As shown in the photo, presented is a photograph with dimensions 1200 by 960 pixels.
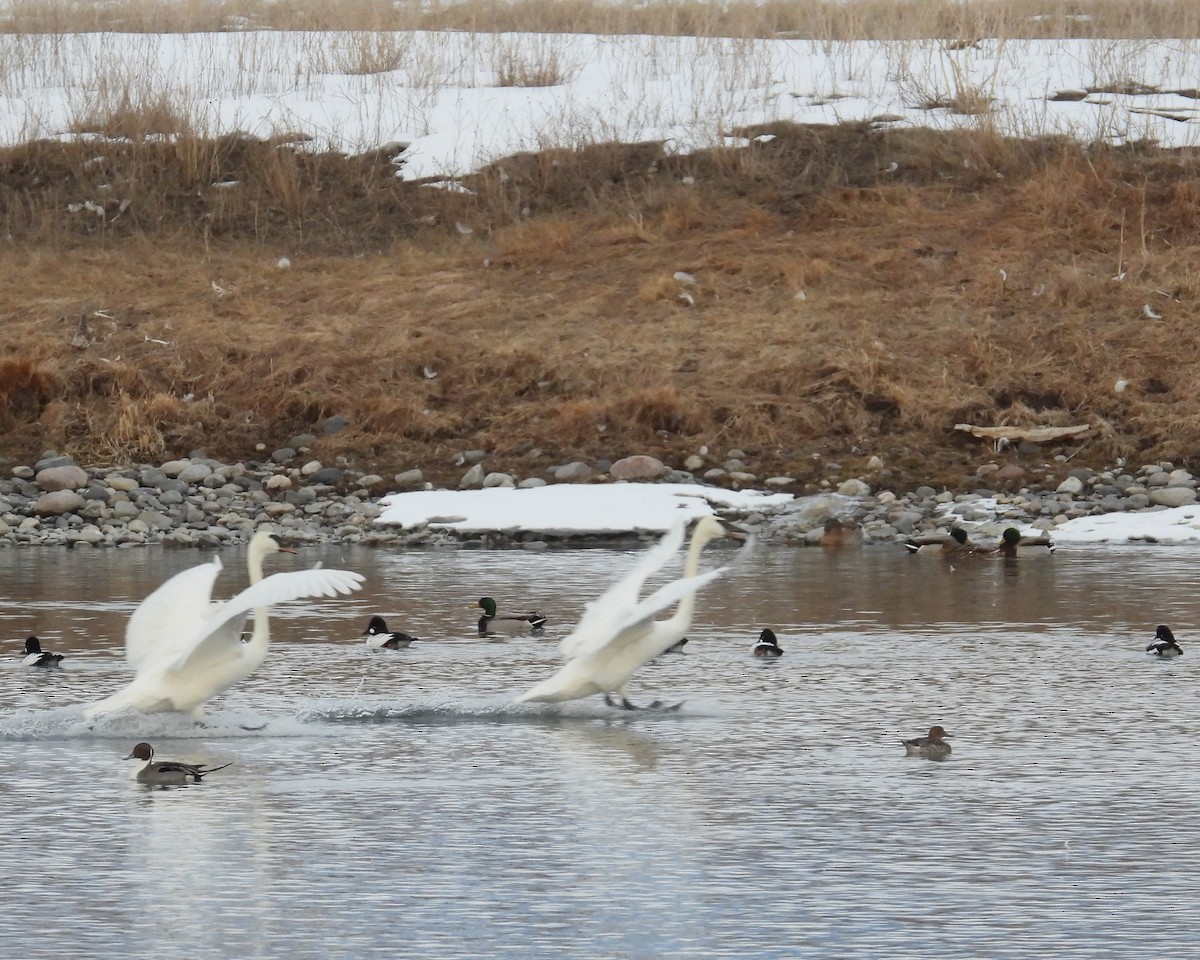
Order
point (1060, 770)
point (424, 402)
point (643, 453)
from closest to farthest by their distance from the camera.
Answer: point (1060, 770), point (643, 453), point (424, 402)

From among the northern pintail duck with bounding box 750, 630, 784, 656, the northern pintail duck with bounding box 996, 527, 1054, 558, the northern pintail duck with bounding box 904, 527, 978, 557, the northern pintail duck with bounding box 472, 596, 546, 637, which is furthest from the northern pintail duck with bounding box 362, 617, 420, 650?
the northern pintail duck with bounding box 996, 527, 1054, 558

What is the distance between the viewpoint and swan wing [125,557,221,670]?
30.1ft

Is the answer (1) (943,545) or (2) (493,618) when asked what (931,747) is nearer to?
(2) (493,618)

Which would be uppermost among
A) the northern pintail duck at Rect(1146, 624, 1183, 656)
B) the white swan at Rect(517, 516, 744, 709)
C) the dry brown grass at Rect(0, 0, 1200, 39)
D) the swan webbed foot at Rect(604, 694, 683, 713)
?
the dry brown grass at Rect(0, 0, 1200, 39)

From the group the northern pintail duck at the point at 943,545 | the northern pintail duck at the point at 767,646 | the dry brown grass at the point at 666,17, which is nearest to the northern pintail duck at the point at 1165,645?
the northern pintail duck at the point at 767,646

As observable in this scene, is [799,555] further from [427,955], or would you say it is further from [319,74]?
[319,74]

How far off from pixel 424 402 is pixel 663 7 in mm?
12528

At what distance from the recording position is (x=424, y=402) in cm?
2098

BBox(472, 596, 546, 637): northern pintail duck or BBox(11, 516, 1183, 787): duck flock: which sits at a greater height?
BBox(11, 516, 1183, 787): duck flock

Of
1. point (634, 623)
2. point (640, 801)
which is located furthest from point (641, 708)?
point (640, 801)

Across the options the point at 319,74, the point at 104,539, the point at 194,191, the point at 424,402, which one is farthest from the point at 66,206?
the point at 104,539

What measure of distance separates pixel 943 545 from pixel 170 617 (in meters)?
8.67

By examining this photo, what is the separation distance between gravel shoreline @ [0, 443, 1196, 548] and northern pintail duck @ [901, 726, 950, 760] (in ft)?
28.2

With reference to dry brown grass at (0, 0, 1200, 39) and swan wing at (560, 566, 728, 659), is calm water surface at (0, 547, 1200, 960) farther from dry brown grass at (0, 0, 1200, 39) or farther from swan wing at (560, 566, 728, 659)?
dry brown grass at (0, 0, 1200, 39)
